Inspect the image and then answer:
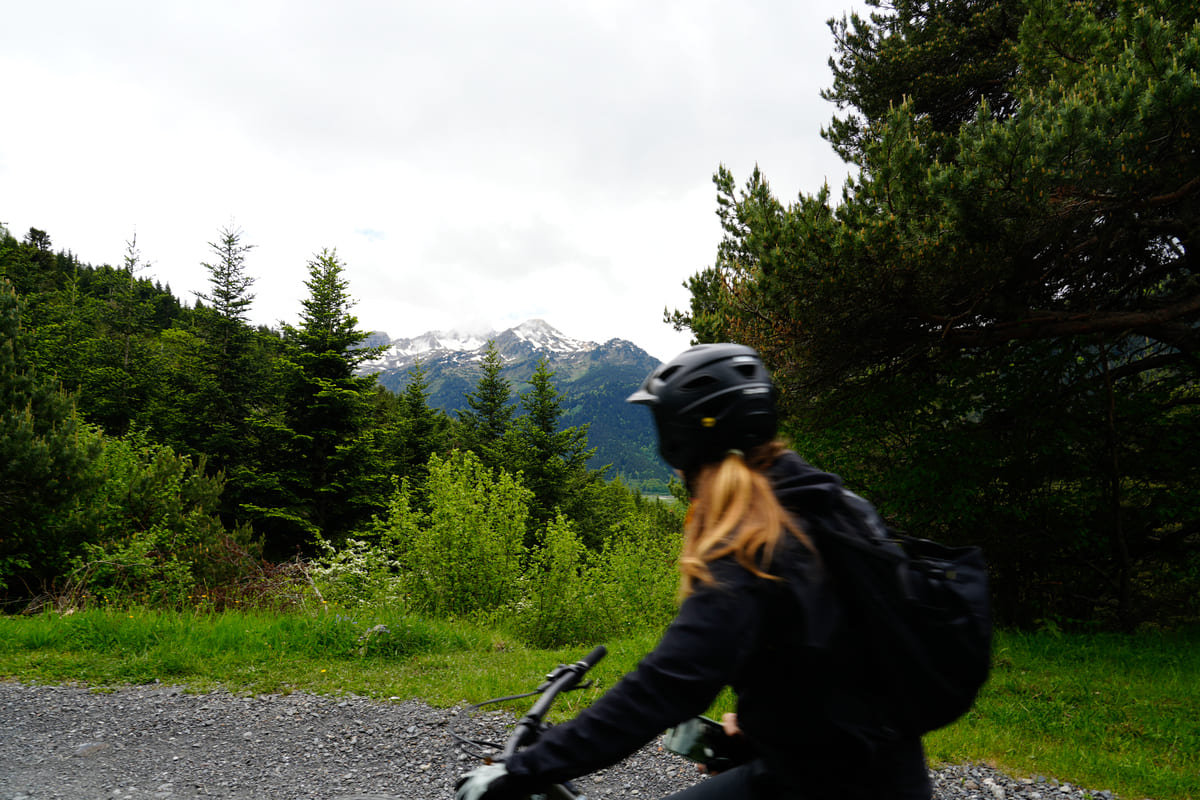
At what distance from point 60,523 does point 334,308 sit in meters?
14.0

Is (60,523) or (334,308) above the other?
(334,308)

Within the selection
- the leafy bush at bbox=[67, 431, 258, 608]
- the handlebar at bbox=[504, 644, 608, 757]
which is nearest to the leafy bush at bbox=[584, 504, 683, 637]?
the leafy bush at bbox=[67, 431, 258, 608]

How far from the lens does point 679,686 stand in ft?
4.10

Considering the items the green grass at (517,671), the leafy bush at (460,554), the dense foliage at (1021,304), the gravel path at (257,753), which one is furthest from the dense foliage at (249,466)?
the dense foliage at (1021,304)

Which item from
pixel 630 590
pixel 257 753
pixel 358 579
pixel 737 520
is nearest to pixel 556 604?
pixel 630 590

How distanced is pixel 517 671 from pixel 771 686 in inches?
206

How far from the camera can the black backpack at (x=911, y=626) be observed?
127 cm

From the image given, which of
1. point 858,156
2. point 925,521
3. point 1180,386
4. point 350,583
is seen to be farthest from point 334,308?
point 1180,386

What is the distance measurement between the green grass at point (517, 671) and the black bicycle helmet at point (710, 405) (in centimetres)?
401

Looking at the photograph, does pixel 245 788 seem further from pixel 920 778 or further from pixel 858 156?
pixel 858 156

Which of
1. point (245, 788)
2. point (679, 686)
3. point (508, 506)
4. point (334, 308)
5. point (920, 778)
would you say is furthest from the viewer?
point (334, 308)

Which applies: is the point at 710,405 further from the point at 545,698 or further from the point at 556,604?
the point at 556,604

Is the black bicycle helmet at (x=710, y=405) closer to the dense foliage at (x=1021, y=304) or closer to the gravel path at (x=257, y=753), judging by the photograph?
the gravel path at (x=257, y=753)

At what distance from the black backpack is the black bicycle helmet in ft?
1.13
